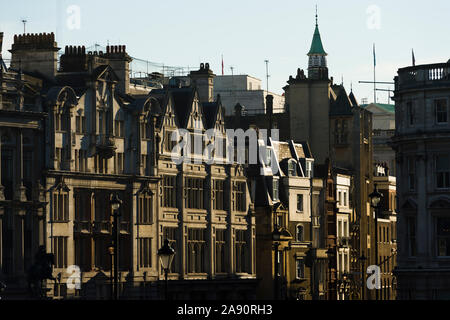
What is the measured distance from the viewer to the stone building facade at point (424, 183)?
9838 centimetres

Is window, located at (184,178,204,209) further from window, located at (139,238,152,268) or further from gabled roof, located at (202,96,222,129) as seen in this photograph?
window, located at (139,238,152,268)

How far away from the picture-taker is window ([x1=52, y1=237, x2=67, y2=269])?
4021 inches

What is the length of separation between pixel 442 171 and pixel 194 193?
24368mm

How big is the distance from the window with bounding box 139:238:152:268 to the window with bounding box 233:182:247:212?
40.7ft

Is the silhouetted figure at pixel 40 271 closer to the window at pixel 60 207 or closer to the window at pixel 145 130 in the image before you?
the window at pixel 60 207

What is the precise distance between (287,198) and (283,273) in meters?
6.32

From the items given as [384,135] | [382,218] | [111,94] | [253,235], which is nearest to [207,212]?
[253,235]

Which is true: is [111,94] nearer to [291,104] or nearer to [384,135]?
[291,104]

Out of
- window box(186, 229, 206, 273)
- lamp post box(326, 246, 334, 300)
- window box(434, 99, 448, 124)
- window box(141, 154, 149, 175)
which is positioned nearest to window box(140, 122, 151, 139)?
window box(141, 154, 149, 175)

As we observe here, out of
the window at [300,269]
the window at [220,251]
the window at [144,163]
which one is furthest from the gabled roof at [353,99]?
the window at [144,163]

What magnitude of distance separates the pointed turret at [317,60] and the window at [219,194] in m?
32.0

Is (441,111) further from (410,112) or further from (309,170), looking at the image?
(309,170)
